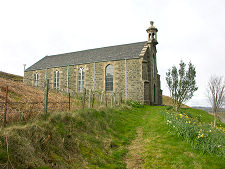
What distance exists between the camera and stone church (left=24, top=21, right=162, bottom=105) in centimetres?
2125

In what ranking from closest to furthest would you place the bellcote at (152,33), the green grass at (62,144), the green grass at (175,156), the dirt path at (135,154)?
the green grass at (62,144), the green grass at (175,156), the dirt path at (135,154), the bellcote at (152,33)

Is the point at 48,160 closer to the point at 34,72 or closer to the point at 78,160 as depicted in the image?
the point at 78,160

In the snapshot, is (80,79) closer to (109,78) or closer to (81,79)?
(81,79)

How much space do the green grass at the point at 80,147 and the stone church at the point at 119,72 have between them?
45.3ft

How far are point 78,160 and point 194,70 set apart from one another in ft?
58.2

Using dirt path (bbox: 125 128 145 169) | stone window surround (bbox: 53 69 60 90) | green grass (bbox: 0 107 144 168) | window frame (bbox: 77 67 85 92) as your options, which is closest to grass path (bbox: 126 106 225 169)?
dirt path (bbox: 125 128 145 169)

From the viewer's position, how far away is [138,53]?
2225 cm

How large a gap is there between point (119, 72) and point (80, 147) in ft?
59.0

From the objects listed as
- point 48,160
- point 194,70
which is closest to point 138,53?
point 194,70

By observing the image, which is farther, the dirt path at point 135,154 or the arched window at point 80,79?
the arched window at point 80,79

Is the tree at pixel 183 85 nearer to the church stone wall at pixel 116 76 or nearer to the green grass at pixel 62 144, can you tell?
the church stone wall at pixel 116 76

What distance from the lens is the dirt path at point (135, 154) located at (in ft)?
17.0

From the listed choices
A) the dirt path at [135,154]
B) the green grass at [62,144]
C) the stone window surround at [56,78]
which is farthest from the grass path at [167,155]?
the stone window surround at [56,78]

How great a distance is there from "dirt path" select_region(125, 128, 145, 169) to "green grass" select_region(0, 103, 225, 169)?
13 cm
